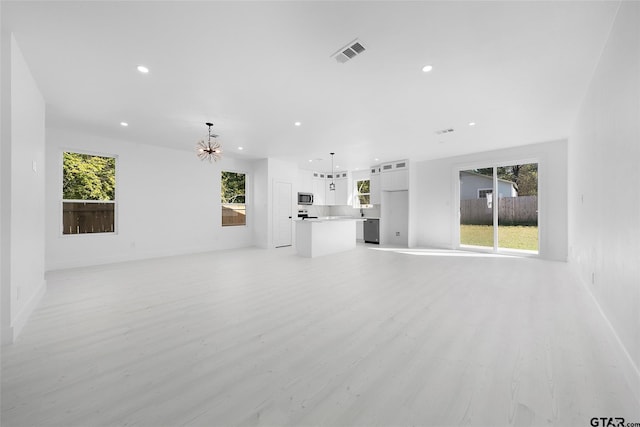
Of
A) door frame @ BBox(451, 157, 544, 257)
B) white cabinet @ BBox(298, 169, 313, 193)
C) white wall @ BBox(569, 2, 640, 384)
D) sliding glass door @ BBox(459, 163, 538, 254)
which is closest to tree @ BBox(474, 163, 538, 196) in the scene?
sliding glass door @ BBox(459, 163, 538, 254)

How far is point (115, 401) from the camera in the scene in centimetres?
157

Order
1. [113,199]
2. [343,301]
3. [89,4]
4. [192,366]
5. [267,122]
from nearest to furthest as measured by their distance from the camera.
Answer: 1. [192,366]
2. [89,4]
3. [343,301]
4. [267,122]
5. [113,199]

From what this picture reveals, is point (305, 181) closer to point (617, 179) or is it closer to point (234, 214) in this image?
point (234, 214)

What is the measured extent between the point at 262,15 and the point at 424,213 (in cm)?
729

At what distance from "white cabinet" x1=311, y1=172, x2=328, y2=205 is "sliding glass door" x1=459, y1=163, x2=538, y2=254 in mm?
4969

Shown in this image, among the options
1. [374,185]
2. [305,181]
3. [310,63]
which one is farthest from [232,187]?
[310,63]

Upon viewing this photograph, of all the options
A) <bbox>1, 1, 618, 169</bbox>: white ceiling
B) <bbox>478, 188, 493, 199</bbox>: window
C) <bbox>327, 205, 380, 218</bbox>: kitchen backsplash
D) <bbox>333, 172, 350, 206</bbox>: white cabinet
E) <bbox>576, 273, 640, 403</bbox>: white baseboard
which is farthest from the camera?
<bbox>333, 172, 350, 206</bbox>: white cabinet

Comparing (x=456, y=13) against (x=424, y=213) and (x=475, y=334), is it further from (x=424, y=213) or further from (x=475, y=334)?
(x=424, y=213)

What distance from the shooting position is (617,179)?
2.23 meters

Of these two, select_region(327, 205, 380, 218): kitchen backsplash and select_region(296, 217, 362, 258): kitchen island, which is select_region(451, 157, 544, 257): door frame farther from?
select_region(296, 217, 362, 258): kitchen island

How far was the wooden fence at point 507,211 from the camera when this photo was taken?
640 cm

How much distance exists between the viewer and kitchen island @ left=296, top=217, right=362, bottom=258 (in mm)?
6440

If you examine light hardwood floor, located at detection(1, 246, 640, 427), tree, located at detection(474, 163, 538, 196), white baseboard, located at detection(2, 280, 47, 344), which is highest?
tree, located at detection(474, 163, 538, 196)

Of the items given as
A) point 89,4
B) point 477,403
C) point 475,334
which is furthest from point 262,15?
point 475,334
